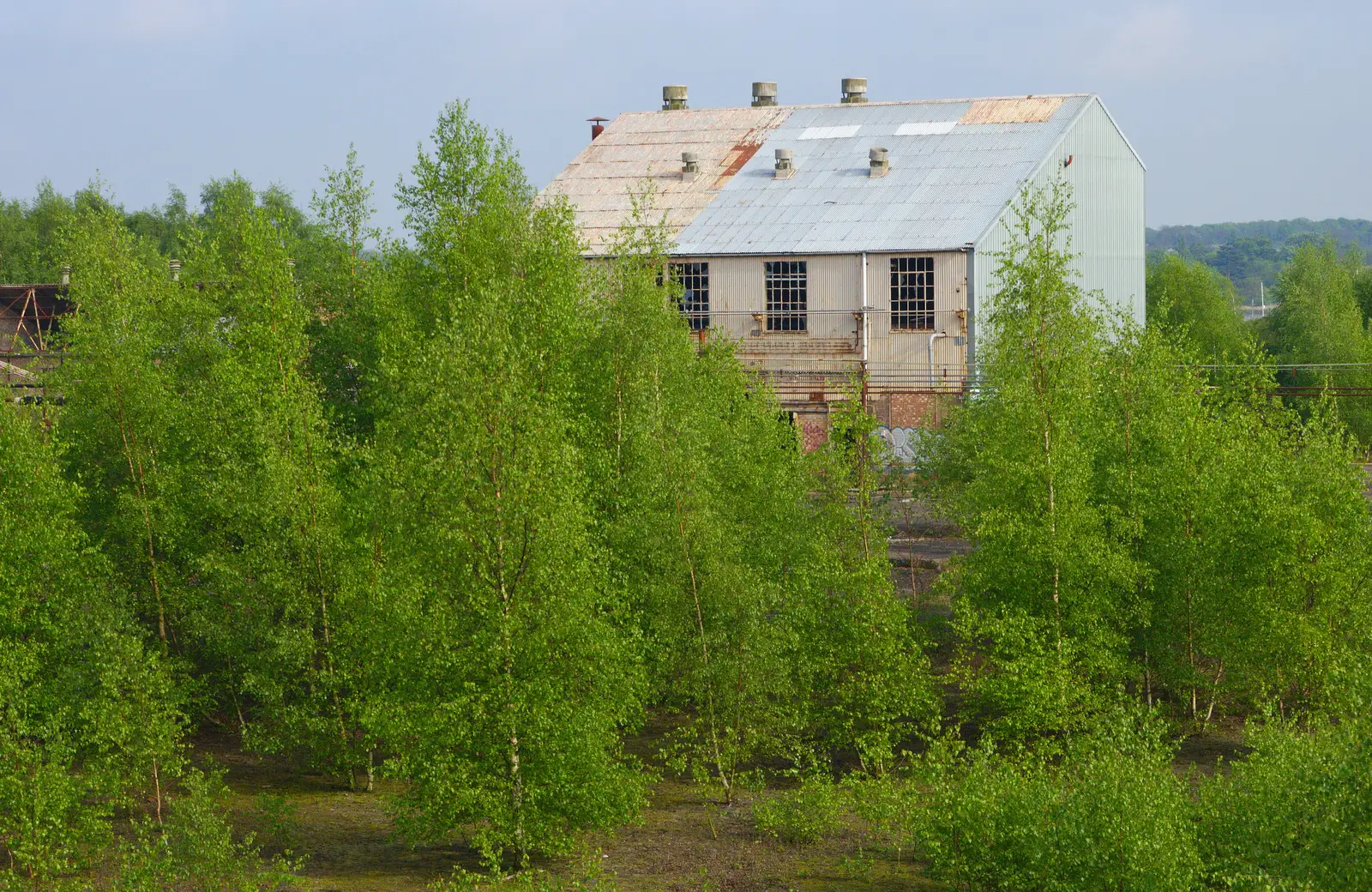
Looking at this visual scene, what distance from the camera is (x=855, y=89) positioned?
6981cm

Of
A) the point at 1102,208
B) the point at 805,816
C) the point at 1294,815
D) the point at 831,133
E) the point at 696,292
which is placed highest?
the point at 831,133

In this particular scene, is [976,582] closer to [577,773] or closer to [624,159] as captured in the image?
[577,773]

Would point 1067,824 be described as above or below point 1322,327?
below

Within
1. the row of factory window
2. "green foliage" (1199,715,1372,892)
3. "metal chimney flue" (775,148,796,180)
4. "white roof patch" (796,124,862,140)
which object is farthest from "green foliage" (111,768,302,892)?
"white roof patch" (796,124,862,140)

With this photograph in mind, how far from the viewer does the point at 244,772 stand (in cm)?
3005

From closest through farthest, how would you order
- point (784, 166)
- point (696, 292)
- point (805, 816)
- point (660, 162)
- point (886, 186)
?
1. point (805, 816)
2. point (696, 292)
3. point (886, 186)
4. point (784, 166)
5. point (660, 162)

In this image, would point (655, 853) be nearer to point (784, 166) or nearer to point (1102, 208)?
point (784, 166)

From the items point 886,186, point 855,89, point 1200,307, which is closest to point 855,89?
point 855,89

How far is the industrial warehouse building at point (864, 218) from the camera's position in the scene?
180ft

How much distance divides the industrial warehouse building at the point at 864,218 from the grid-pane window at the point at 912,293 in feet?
0.18

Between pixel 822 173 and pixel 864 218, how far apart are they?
16.0 ft

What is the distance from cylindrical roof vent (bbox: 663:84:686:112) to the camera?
71.8m

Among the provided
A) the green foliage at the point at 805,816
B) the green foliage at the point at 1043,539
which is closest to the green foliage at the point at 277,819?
the green foliage at the point at 805,816

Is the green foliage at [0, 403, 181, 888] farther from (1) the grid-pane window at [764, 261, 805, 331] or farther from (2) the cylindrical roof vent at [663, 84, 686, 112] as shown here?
(2) the cylindrical roof vent at [663, 84, 686, 112]
